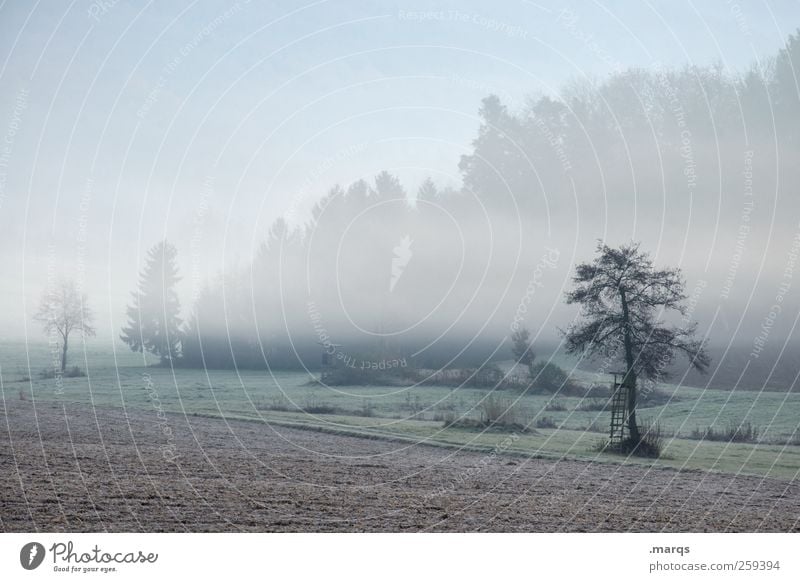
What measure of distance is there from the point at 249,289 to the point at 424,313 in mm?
2886

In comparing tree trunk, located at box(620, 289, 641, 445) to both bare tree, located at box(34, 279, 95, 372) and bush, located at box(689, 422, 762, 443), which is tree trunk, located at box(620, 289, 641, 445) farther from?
bare tree, located at box(34, 279, 95, 372)

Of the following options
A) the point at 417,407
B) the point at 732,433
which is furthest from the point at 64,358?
the point at 732,433

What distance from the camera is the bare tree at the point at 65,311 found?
1277 cm

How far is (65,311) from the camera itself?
13.0 metres

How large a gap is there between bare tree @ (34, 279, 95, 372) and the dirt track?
70.2 inches

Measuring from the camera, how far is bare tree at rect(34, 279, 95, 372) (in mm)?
12773

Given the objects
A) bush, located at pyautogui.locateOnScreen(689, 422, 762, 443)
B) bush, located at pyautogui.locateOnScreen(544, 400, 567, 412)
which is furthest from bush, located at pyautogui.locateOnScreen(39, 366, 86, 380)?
bush, located at pyautogui.locateOnScreen(689, 422, 762, 443)

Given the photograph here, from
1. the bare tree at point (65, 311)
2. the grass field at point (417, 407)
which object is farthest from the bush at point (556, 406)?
the bare tree at point (65, 311)

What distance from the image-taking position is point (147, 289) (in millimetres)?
13445

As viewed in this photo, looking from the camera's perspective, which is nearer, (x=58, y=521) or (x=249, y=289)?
(x=58, y=521)
